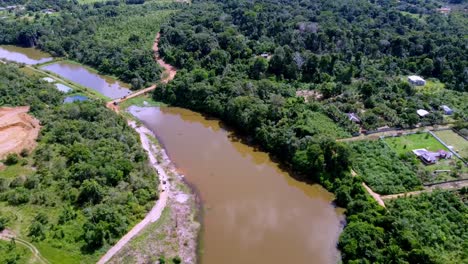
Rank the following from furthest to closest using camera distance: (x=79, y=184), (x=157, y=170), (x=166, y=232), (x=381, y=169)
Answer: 1. (x=157, y=170)
2. (x=381, y=169)
3. (x=79, y=184)
4. (x=166, y=232)

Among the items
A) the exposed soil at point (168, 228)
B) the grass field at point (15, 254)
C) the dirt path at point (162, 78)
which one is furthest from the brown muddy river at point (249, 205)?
the grass field at point (15, 254)

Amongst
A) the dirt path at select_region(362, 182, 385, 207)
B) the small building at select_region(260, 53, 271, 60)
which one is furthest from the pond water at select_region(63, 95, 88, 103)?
the dirt path at select_region(362, 182, 385, 207)

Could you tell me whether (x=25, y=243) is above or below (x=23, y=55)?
above

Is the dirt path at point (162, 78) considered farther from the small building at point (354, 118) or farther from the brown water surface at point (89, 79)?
the small building at point (354, 118)

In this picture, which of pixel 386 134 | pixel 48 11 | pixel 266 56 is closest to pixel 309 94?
pixel 386 134

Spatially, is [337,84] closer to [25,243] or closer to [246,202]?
[246,202]

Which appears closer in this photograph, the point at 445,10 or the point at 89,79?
the point at 89,79


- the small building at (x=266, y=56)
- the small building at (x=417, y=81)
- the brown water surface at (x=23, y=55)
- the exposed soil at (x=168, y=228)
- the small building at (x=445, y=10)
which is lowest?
the brown water surface at (x=23, y=55)
